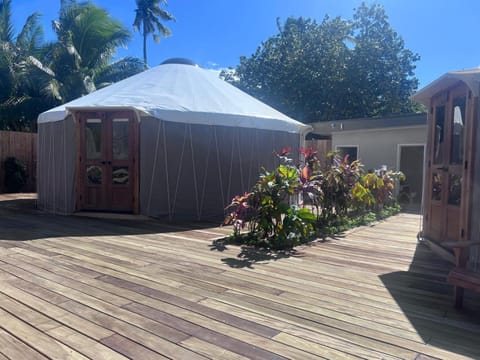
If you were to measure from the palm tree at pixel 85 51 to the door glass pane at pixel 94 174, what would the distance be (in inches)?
322

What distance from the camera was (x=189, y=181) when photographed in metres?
6.62

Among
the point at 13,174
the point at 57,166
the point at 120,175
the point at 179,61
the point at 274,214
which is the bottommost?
the point at 274,214

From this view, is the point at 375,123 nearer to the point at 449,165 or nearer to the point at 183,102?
the point at 183,102

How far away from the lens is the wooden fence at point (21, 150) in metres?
10.5

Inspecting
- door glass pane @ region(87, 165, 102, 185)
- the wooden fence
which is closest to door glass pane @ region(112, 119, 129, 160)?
door glass pane @ region(87, 165, 102, 185)

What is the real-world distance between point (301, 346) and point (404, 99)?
1839cm

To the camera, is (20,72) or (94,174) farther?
(20,72)

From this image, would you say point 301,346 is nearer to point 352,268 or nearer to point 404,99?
point 352,268

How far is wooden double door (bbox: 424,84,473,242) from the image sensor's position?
3666 mm

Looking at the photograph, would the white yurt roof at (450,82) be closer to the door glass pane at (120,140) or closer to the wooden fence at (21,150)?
the door glass pane at (120,140)

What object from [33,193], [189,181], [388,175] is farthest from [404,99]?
[33,193]

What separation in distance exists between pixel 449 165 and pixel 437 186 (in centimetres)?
51

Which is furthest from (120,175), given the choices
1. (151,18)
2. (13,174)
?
(151,18)

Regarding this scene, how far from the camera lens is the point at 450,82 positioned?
13.3 ft
